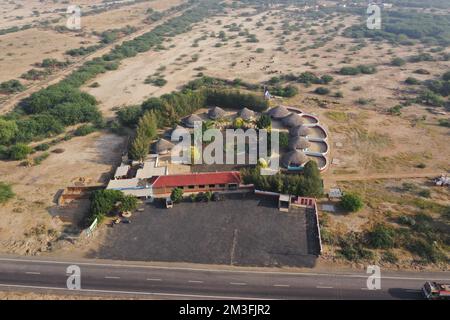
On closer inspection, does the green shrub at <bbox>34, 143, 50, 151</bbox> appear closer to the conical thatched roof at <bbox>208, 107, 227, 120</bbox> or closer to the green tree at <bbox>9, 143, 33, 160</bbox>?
the green tree at <bbox>9, 143, 33, 160</bbox>

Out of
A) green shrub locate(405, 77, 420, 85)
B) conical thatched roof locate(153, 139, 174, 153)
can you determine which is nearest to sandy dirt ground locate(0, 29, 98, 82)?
conical thatched roof locate(153, 139, 174, 153)

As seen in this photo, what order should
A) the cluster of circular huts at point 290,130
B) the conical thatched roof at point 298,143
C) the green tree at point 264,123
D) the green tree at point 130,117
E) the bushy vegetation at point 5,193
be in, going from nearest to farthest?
the bushy vegetation at point 5,193 → the cluster of circular huts at point 290,130 → the conical thatched roof at point 298,143 → the green tree at point 264,123 → the green tree at point 130,117

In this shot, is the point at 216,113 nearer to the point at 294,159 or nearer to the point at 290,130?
the point at 290,130

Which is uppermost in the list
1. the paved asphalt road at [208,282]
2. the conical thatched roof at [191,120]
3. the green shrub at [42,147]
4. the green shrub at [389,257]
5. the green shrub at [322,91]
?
the green shrub at [322,91]

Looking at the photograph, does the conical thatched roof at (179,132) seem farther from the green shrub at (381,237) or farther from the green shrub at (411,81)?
the green shrub at (411,81)

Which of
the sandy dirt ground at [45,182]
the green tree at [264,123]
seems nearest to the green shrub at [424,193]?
the green tree at [264,123]

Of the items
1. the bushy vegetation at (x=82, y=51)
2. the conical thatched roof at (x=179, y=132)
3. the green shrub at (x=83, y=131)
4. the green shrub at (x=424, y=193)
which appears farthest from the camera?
the bushy vegetation at (x=82, y=51)

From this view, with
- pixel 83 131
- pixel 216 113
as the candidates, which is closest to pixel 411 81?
pixel 216 113
